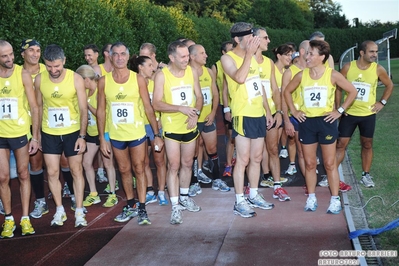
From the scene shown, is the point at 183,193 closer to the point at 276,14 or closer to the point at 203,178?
the point at 203,178

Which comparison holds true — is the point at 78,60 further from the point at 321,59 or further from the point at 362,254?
the point at 362,254

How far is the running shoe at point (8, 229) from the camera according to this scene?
7100 mm

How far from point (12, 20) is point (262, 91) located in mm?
5740

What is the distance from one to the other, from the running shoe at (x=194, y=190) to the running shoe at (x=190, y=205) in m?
0.87

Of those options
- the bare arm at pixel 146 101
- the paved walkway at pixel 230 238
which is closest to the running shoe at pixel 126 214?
the paved walkway at pixel 230 238

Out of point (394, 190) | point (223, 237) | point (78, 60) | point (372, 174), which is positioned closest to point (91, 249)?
point (223, 237)

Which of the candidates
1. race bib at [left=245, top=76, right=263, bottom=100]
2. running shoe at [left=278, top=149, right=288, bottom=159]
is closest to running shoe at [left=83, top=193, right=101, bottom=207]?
race bib at [left=245, top=76, right=263, bottom=100]

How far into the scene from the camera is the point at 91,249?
6.58m

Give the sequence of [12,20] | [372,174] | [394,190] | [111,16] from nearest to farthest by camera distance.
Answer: [394,190] < [372,174] < [12,20] < [111,16]

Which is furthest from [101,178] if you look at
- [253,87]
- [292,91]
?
[292,91]

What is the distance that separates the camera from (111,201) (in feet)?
27.8

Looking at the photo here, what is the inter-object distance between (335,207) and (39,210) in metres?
3.80

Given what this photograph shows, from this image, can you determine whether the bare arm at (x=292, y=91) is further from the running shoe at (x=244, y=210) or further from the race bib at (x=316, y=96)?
the running shoe at (x=244, y=210)

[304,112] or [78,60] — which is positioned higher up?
[78,60]
